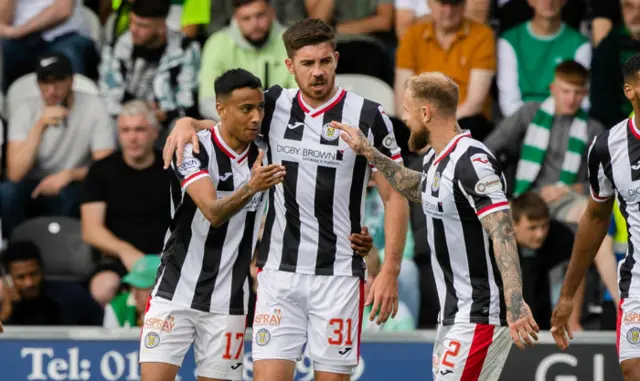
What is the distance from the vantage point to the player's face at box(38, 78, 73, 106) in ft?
33.7

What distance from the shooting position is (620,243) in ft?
31.7

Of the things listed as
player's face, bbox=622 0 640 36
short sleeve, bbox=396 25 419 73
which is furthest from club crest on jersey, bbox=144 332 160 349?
player's face, bbox=622 0 640 36

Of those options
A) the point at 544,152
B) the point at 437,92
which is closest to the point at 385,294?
the point at 437,92

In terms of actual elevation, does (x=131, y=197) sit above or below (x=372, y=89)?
below

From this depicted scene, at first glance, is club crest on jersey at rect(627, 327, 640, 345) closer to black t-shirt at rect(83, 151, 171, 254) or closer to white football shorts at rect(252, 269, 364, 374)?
white football shorts at rect(252, 269, 364, 374)

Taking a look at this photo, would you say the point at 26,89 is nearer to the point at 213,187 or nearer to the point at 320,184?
the point at 213,187

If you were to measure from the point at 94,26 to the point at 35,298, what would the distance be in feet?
9.01

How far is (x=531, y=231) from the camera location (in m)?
9.19

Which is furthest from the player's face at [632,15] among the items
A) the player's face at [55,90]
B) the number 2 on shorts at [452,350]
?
the number 2 on shorts at [452,350]

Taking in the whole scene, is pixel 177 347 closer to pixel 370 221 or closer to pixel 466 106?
pixel 370 221

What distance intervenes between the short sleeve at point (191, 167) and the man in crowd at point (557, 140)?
142 inches

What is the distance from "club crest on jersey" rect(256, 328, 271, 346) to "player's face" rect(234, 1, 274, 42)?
155 inches

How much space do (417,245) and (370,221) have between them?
0.47 m

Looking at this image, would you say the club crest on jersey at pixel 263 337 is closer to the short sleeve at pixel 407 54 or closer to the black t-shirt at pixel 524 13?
the short sleeve at pixel 407 54
